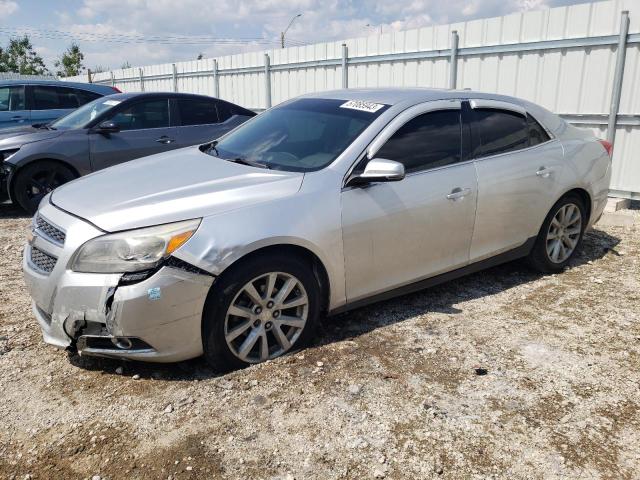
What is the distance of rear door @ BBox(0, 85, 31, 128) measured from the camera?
31.0 feet

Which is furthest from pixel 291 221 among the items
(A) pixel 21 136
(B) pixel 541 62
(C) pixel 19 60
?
(C) pixel 19 60

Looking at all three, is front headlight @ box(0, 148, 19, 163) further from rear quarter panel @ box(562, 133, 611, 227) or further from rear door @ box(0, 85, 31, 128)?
rear quarter panel @ box(562, 133, 611, 227)

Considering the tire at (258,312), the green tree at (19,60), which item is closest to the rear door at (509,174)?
the tire at (258,312)

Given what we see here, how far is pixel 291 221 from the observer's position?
127 inches

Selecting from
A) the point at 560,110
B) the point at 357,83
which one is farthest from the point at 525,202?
the point at 357,83

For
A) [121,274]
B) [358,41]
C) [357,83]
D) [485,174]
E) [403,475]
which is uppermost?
[358,41]

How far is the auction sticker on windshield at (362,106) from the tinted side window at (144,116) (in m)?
4.50

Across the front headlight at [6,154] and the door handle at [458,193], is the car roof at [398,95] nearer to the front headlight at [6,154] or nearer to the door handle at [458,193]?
the door handle at [458,193]

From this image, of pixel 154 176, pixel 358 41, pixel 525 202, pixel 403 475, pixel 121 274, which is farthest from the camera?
pixel 358 41

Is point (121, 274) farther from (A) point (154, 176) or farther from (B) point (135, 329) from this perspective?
(A) point (154, 176)

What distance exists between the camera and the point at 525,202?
450cm

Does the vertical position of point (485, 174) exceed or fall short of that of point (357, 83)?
it falls short

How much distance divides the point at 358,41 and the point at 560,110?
4.09 metres

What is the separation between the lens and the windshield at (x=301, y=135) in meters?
3.71
